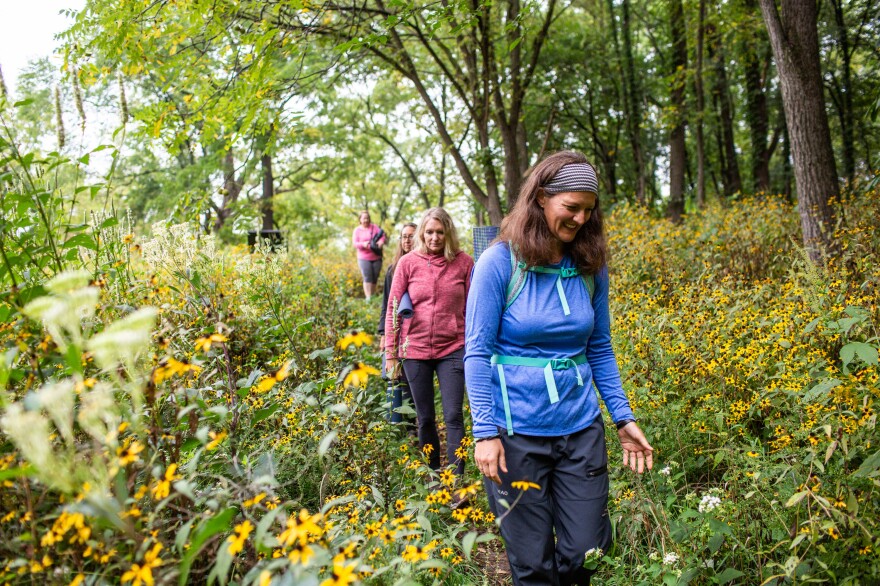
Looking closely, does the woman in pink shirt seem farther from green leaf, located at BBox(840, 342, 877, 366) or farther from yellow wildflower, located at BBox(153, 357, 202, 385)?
yellow wildflower, located at BBox(153, 357, 202, 385)

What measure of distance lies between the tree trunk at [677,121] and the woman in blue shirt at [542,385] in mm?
9360

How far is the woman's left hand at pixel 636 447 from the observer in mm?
2367

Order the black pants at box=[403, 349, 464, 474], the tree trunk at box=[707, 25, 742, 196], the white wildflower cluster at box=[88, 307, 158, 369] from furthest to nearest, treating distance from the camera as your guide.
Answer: the tree trunk at box=[707, 25, 742, 196], the black pants at box=[403, 349, 464, 474], the white wildflower cluster at box=[88, 307, 158, 369]

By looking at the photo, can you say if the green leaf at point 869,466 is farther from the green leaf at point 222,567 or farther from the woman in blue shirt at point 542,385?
the green leaf at point 222,567

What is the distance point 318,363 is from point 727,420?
3.32 metres

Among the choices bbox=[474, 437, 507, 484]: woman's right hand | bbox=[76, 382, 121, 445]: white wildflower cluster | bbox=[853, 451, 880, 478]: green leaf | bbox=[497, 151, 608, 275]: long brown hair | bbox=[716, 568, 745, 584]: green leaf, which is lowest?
bbox=[716, 568, 745, 584]: green leaf

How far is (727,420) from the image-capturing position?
3.40 metres

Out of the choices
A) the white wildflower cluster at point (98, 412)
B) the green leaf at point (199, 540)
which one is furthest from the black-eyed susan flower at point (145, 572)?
the white wildflower cluster at point (98, 412)

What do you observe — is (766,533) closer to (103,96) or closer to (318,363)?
(318,363)

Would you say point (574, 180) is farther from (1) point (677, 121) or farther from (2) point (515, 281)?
(1) point (677, 121)

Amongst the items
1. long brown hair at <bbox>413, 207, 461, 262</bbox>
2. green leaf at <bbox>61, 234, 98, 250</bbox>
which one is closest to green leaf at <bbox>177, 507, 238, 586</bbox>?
green leaf at <bbox>61, 234, 98, 250</bbox>

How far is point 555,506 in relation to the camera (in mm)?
2307

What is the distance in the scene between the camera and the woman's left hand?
7.77 feet

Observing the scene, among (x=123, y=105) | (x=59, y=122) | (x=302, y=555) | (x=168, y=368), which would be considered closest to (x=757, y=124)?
(x=123, y=105)
